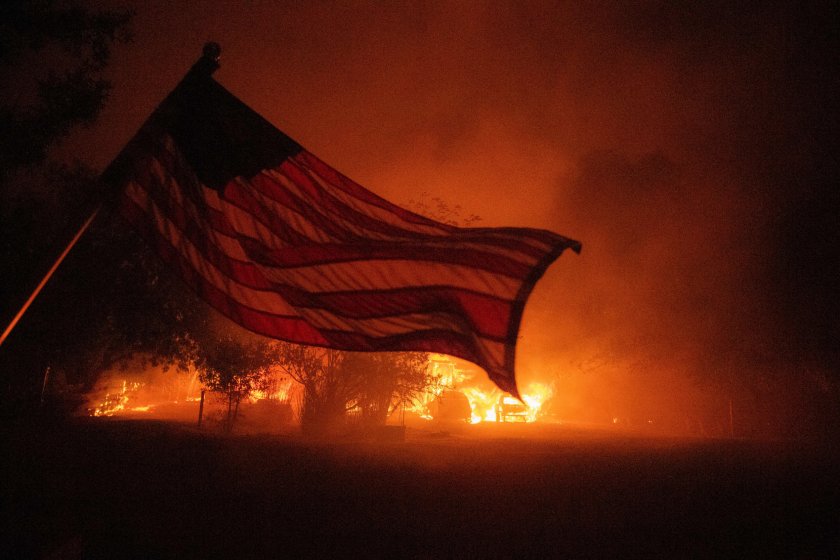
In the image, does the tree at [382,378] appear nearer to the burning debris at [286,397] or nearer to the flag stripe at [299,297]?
the burning debris at [286,397]

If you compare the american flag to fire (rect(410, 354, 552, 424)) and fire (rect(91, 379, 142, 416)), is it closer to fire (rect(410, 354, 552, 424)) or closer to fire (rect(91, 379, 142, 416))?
fire (rect(91, 379, 142, 416))

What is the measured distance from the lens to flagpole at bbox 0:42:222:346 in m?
2.20

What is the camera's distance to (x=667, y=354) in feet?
111

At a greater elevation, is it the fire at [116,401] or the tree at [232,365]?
the tree at [232,365]

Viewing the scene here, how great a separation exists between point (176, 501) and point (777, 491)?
31.2ft

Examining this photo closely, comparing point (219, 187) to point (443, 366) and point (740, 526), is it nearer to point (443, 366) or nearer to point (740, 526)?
point (740, 526)

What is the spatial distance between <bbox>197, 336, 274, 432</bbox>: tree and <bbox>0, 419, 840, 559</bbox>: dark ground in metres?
8.89

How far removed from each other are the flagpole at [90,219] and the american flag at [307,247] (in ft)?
0.24

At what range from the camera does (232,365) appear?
18125 millimetres

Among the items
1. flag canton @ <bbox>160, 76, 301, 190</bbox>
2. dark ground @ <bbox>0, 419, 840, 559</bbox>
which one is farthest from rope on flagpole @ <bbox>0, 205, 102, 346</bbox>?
dark ground @ <bbox>0, 419, 840, 559</bbox>

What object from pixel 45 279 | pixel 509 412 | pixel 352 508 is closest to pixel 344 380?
pixel 352 508

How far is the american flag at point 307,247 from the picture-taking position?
9.91 feet

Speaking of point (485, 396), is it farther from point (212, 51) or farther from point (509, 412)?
point (212, 51)

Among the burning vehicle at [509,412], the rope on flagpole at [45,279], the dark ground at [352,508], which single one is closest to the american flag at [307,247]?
the rope on flagpole at [45,279]
